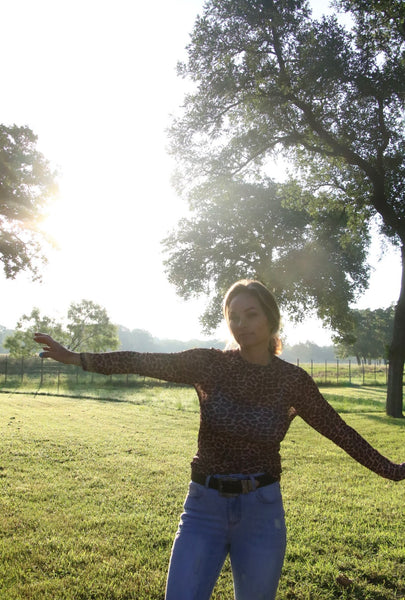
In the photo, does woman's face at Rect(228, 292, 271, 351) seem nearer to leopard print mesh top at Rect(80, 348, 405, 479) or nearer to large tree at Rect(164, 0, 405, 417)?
leopard print mesh top at Rect(80, 348, 405, 479)

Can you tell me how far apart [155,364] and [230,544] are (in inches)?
39.8

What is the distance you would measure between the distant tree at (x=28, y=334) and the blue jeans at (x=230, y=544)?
224 feet

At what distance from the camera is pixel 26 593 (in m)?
4.01

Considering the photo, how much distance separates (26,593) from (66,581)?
0.36 metres

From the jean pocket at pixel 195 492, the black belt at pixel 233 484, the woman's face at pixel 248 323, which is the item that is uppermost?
the woman's face at pixel 248 323

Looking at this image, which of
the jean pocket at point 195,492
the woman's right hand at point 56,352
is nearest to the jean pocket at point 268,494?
the jean pocket at point 195,492

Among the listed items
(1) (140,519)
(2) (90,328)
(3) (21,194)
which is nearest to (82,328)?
(2) (90,328)

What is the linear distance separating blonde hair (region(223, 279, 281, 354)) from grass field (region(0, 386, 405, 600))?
255 cm

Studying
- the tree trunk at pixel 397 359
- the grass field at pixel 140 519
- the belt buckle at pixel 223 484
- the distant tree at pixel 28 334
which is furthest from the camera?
the distant tree at pixel 28 334

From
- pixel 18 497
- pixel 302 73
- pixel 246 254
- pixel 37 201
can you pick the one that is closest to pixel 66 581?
pixel 18 497

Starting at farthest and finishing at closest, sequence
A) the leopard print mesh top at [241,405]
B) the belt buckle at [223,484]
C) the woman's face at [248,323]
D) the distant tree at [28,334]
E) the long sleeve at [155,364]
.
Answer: the distant tree at [28,334] < the woman's face at [248,323] < the long sleeve at [155,364] < the leopard print mesh top at [241,405] < the belt buckle at [223,484]

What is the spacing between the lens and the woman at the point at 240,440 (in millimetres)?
2342

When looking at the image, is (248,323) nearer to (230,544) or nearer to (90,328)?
(230,544)

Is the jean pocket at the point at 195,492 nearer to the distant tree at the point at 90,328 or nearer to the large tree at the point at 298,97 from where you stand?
the large tree at the point at 298,97
